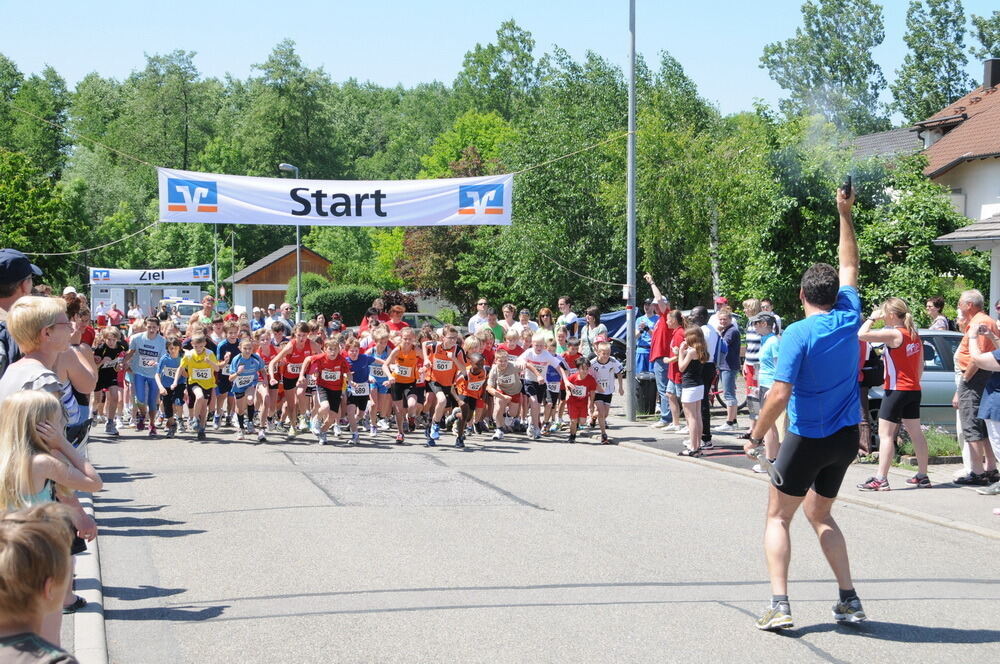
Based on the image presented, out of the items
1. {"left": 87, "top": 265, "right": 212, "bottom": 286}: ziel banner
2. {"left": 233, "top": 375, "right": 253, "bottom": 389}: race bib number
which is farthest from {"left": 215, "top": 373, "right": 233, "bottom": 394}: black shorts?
{"left": 87, "top": 265, "right": 212, "bottom": 286}: ziel banner

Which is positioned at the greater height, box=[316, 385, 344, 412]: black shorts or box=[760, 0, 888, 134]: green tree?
box=[760, 0, 888, 134]: green tree

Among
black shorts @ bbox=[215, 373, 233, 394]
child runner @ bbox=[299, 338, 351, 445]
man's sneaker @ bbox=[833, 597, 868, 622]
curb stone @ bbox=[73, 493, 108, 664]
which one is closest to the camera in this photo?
curb stone @ bbox=[73, 493, 108, 664]

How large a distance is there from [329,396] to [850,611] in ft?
35.1

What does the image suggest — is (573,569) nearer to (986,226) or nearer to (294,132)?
(986,226)

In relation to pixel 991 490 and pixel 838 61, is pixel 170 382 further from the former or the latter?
pixel 838 61

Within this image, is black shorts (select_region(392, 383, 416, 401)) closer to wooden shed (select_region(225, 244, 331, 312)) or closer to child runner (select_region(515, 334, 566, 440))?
child runner (select_region(515, 334, 566, 440))

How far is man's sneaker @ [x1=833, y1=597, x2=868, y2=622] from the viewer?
6.13 metres

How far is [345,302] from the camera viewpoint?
171ft

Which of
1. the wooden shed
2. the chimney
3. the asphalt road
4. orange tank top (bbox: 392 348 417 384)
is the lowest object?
the asphalt road

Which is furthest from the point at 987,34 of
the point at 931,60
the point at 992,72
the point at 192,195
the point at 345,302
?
the point at 192,195

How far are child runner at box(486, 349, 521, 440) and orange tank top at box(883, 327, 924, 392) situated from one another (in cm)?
671

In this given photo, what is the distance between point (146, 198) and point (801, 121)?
7323 centimetres

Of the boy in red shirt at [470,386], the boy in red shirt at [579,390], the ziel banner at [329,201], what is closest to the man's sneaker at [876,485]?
the boy in red shirt at [579,390]

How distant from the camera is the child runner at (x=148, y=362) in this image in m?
16.3
